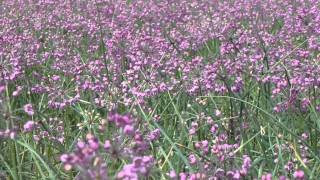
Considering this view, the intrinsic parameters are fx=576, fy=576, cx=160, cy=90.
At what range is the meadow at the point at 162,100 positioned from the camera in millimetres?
3064

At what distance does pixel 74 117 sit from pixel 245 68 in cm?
180

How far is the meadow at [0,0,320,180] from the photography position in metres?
3.06

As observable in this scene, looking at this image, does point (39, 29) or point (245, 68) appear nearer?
point (245, 68)

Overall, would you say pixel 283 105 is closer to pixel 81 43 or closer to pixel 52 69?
pixel 52 69

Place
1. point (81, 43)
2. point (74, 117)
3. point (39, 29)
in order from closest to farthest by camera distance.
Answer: point (74, 117) → point (81, 43) → point (39, 29)

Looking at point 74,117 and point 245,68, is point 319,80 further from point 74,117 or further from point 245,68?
point 74,117

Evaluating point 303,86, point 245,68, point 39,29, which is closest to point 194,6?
point 39,29

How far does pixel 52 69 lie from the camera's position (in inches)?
284

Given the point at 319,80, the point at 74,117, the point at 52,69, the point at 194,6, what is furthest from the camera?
the point at 194,6

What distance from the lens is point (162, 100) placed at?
543 centimetres

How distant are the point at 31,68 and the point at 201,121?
142 inches

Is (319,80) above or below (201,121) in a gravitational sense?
above

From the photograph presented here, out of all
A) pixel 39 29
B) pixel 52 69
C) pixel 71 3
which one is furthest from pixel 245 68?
pixel 71 3

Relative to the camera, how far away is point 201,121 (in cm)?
434
